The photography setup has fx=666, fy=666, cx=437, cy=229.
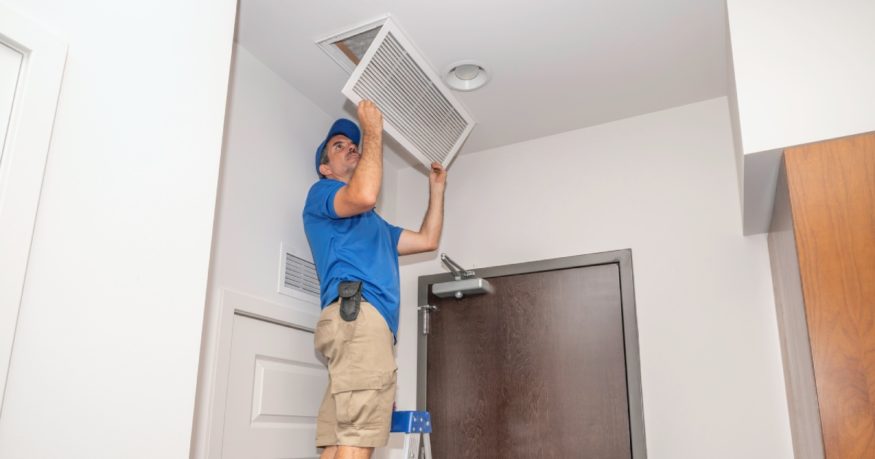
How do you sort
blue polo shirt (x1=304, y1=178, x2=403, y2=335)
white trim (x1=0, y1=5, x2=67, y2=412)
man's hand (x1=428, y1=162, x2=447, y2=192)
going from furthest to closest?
man's hand (x1=428, y1=162, x2=447, y2=192), blue polo shirt (x1=304, y1=178, x2=403, y2=335), white trim (x1=0, y1=5, x2=67, y2=412)

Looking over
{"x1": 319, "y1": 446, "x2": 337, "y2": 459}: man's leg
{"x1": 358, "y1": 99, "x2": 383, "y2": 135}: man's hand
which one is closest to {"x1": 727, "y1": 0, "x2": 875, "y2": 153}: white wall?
{"x1": 358, "y1": 99, "x2": 383, "y2": 135}: man's hand

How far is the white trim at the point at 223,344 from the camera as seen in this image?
6.30 ft

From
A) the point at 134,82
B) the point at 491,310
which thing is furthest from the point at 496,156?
the point at 134,82

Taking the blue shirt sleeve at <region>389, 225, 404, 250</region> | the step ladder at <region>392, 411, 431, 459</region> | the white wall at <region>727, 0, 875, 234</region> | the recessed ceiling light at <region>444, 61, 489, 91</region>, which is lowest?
the step ladder at <region>392, 411, 431, 459</region>

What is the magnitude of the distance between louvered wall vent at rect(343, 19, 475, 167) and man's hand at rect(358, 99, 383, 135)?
0.11 ft

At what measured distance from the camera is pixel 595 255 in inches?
102

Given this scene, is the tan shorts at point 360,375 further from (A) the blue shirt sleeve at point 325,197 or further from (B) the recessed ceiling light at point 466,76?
(B) the recessed ceiling light at point 466,76

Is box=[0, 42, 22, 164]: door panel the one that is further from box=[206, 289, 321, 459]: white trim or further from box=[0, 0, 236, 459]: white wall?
box=[206, 289, 321, 459]: white trim

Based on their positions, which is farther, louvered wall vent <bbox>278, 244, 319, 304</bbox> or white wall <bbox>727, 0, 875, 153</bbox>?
louvered wall vent <bbox>278, 244, 319, 304</bbox>

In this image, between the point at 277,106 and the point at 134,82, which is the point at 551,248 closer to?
the point at 277,106

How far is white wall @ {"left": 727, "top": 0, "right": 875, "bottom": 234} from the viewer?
159cm

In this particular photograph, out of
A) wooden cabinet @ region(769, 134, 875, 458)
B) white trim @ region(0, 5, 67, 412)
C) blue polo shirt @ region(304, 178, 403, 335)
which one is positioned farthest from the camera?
blue polo shirt @ region(304, 178, 403, 335)

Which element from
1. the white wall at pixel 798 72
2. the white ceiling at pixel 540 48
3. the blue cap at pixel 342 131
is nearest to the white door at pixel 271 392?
the blue cap at pixel 342 131

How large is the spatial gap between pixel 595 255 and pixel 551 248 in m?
0.19
